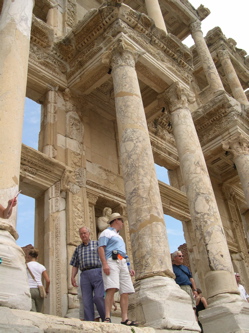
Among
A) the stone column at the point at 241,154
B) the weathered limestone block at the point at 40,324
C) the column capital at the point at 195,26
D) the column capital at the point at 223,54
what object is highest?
the column capital at the point at 195,26

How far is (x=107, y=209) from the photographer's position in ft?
33.9

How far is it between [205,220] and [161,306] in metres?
3.63

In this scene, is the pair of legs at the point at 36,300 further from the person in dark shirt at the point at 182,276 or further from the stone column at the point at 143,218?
the person in dark shirt at the point at 182,276

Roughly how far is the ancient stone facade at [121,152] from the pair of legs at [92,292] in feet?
1.97

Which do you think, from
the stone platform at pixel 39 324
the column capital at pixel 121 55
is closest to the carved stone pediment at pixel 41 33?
the column capital at pixel 121 55

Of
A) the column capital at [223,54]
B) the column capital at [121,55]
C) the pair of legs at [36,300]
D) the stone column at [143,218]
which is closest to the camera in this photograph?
the stone column at [143,218]

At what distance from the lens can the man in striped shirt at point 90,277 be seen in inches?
228

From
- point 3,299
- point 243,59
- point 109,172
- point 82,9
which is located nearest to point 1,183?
point 3,299

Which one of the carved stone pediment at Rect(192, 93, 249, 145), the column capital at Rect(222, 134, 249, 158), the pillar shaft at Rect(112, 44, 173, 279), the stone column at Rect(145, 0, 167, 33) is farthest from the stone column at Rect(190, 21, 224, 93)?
the pillar shaft at Rect(112, 44, 173, 279)

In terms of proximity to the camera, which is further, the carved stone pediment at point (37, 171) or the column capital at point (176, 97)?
the column capital at point (176, 97)

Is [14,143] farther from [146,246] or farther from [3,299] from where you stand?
[146,246]

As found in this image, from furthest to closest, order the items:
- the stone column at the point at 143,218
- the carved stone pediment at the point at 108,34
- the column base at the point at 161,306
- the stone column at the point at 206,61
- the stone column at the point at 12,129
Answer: the stone column at the point at 206,61
the carved stone pediment at the point at 108,34
the stone column at the point at 143,218
the column base at the point at 161,306
the stone column at the point at 12,129

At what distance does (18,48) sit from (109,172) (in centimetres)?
563

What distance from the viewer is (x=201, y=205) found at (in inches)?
361
